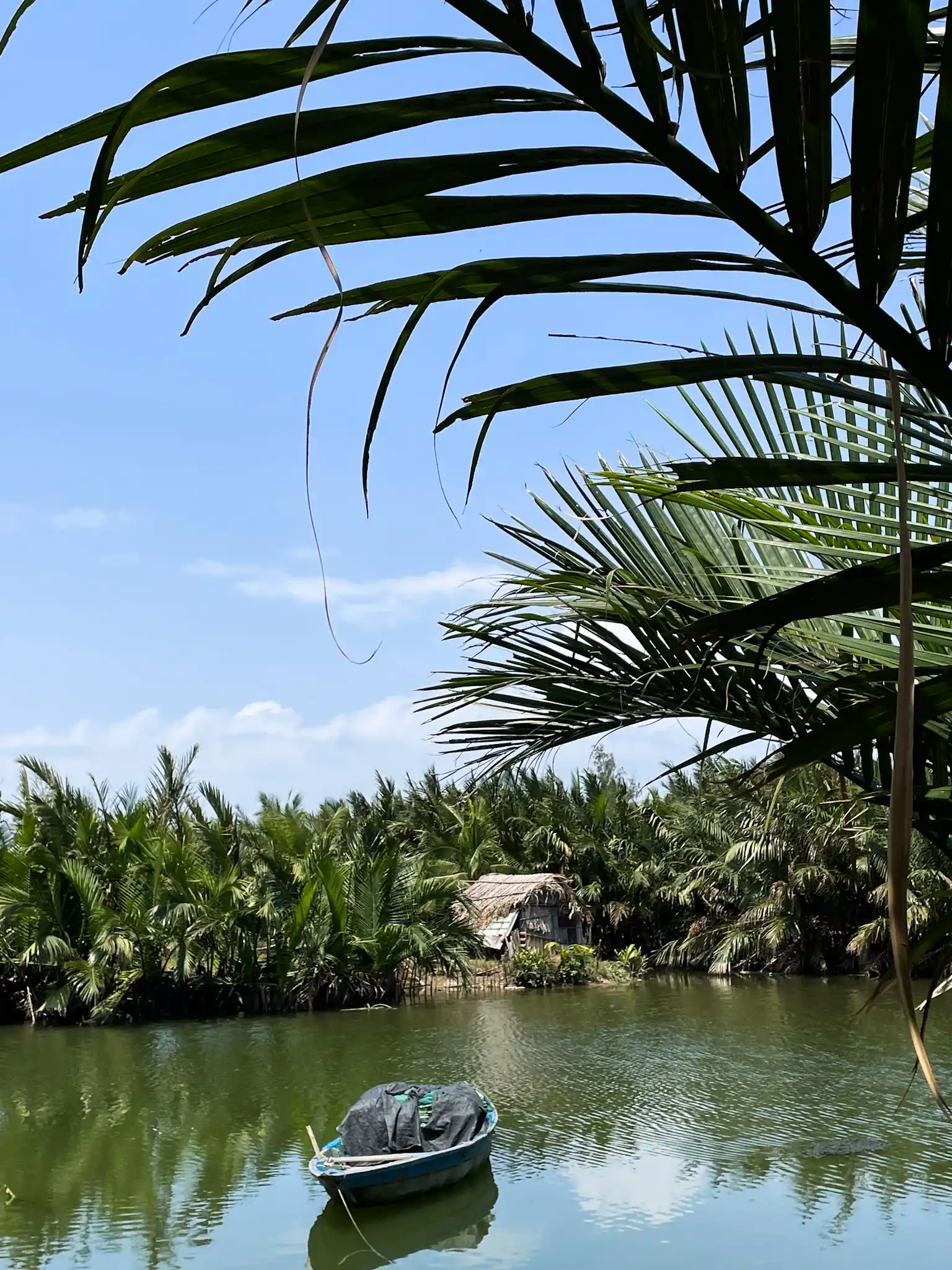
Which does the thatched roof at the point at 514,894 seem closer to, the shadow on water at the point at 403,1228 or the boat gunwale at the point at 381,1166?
the shadow on water at the point at 403,1228

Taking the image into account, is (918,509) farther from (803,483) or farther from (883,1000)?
(883,1000)

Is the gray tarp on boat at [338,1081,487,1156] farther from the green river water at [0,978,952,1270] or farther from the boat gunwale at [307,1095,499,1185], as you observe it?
the green river water at [0,978,952,1270]

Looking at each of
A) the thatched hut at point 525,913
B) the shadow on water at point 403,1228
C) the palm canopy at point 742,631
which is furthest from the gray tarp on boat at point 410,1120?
the thatched hut at point 525,913

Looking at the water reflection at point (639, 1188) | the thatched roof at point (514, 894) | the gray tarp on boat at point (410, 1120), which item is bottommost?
the water reflection at point (639, 1188)

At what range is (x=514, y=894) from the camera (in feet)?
74.6

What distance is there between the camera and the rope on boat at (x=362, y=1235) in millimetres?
8062

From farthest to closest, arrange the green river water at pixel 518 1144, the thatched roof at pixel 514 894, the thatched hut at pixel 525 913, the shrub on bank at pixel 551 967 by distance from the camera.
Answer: the thatched roof at pixel 514 894 → the thatched hut at pixel 525 913 → the shrub on bank at pixel 551 967 → the green river water at pixel 518 1144

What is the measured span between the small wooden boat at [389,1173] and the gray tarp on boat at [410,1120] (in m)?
0.13

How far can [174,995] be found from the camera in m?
18.7

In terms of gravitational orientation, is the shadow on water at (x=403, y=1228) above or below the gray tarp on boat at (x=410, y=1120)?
below

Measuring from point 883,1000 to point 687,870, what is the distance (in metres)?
5.64

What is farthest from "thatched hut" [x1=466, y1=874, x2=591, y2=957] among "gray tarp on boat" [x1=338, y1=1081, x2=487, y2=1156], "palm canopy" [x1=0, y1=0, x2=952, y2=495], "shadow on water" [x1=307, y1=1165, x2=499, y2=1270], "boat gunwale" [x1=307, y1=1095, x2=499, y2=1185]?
"palm canopy" [x1=0, y1=0, x2=952, y2=495]

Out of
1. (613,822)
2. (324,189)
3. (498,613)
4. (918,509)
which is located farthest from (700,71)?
(613,822)

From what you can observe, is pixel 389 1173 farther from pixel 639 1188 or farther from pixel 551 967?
pixel 551 967
